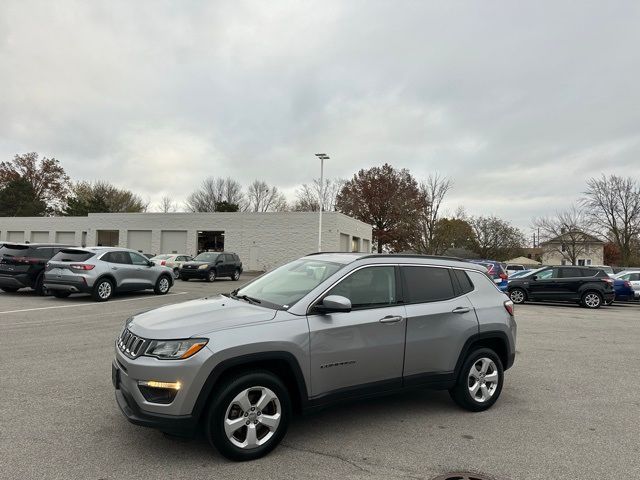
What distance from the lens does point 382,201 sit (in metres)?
60.0

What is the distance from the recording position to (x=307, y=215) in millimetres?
36500

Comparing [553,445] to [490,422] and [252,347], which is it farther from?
[252,347]

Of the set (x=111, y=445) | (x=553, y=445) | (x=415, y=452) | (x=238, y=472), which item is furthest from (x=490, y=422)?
(x=111, y=445)

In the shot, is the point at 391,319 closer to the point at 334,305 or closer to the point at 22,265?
the point at 334,305

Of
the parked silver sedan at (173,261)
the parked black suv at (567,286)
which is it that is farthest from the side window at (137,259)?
the parked black suv at (567,286)

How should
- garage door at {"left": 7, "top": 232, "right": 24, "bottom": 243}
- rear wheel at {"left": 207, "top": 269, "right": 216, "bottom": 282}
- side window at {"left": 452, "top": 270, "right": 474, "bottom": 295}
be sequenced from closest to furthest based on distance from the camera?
side window at {"left": 452, "top": 270, "right": 474, "bottom": 295} → rear wheel at {"left": 207, "top": 269, "right": 216, "bottom": 282} → garage door at {"left": 7, "top": 232, "right": 24, "bottom": 243}

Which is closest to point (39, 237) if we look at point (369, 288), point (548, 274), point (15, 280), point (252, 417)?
point (15, 280)

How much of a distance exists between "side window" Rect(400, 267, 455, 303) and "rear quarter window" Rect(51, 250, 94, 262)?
1153cm

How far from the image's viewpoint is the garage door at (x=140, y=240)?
40.6m

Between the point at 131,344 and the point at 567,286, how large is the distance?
1780 centimetres

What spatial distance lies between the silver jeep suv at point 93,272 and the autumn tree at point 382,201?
43329mm

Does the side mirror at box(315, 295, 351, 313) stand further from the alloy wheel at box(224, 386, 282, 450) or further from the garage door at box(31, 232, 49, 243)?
the garage door at box(31, 232, 49, 243)

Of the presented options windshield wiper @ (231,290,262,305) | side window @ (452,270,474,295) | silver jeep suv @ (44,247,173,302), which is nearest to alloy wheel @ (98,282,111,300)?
silver jeep suv @ (44,247,173,302)

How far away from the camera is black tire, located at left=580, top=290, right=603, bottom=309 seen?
665 inches
